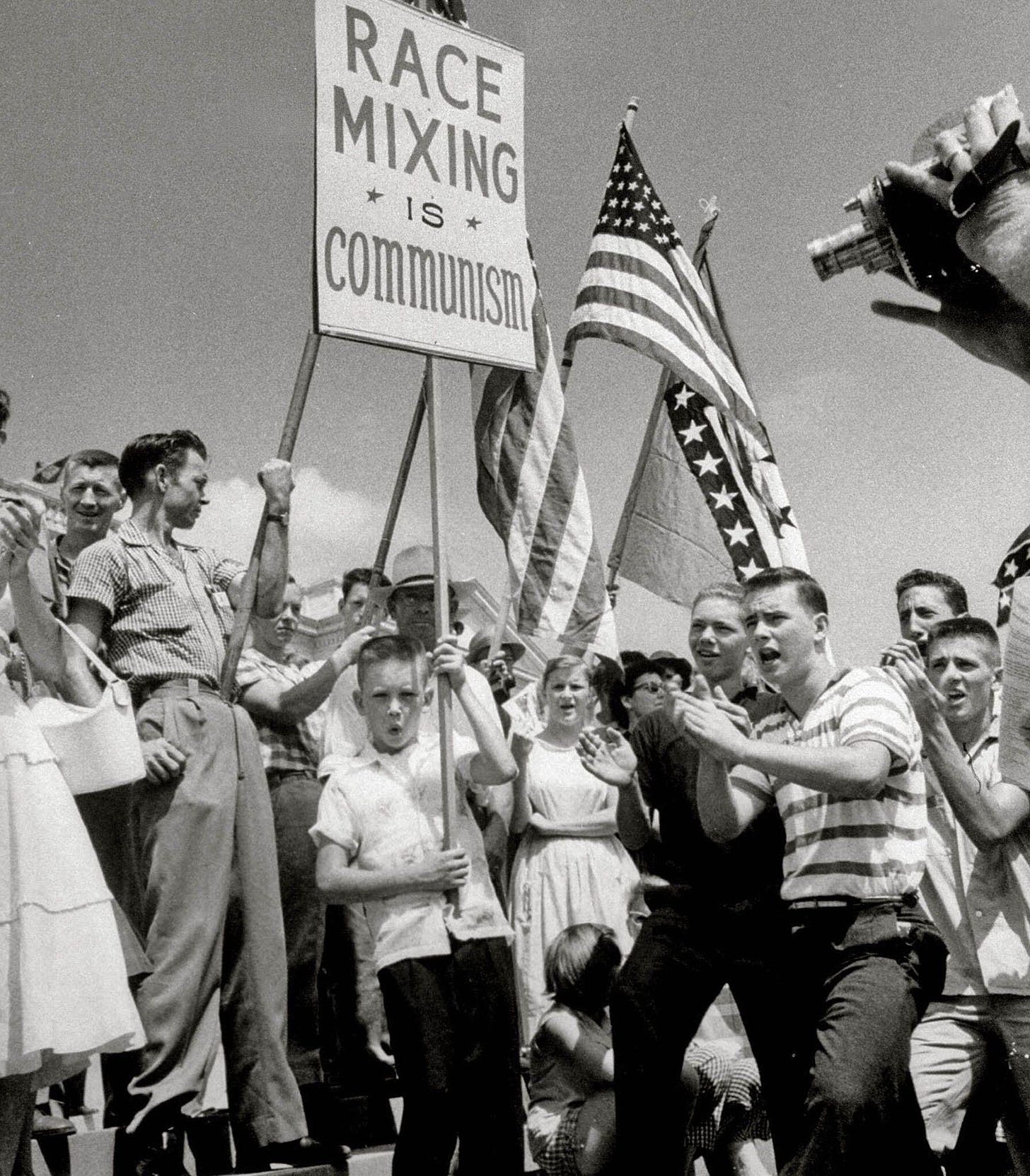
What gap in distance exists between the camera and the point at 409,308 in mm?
4590

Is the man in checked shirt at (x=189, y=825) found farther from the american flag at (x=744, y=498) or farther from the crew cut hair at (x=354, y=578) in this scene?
the american flag at (x=744, y=498)

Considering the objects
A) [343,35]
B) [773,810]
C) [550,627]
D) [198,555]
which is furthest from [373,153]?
[773,810]

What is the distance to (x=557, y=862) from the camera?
537 cm

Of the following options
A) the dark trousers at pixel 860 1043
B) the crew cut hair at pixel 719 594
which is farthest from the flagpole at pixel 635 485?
the dark trousers at pixel 860 1043

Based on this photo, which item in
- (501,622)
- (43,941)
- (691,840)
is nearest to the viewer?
(43,941)

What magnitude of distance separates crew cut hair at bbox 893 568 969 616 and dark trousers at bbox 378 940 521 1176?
7.67ft

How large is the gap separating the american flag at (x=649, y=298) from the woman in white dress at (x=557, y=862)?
1.88 meters

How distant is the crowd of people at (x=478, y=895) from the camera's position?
10.6 feet

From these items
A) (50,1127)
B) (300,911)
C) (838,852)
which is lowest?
(50,1127)

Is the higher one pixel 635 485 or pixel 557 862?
pixel 635 485

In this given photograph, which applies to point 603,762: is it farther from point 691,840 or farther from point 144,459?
point 144,459

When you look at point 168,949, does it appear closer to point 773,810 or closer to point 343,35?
point 773,810

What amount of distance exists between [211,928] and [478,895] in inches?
31.1

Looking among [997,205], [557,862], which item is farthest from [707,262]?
[997,205]
